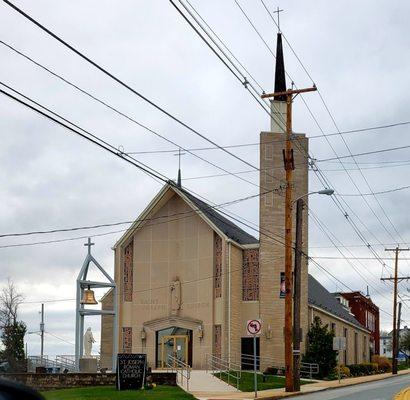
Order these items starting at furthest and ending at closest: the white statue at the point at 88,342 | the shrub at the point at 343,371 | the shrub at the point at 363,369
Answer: the shrub at the point at 363,369
the shrub at the point at 343,371
the white statue at the point at 88,342

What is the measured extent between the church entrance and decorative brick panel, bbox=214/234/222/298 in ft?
10.7

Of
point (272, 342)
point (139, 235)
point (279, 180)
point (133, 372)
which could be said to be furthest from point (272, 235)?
point (133, 372)

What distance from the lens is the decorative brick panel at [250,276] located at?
50.1m

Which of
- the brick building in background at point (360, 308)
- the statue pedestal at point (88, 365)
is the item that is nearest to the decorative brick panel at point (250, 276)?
the statue pedestal at point (88, 365)

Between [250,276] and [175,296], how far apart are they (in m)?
5.08

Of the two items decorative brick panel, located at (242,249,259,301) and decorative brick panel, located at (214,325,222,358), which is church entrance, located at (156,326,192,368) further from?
decorative brick panel, located at (242,249,259,301)

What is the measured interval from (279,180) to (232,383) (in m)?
15.8

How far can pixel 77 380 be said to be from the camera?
34156 mm

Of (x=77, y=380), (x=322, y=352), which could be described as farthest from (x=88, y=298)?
(x=322, y=352)

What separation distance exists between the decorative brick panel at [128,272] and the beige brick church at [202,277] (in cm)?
7

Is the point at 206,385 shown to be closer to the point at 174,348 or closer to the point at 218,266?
the point at 174,348

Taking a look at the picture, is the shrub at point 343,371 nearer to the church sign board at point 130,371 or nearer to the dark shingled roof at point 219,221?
the dark shingled roof at point 219,221

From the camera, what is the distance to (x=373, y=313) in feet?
344

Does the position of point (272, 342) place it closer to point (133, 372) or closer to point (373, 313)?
point (133, 372)
